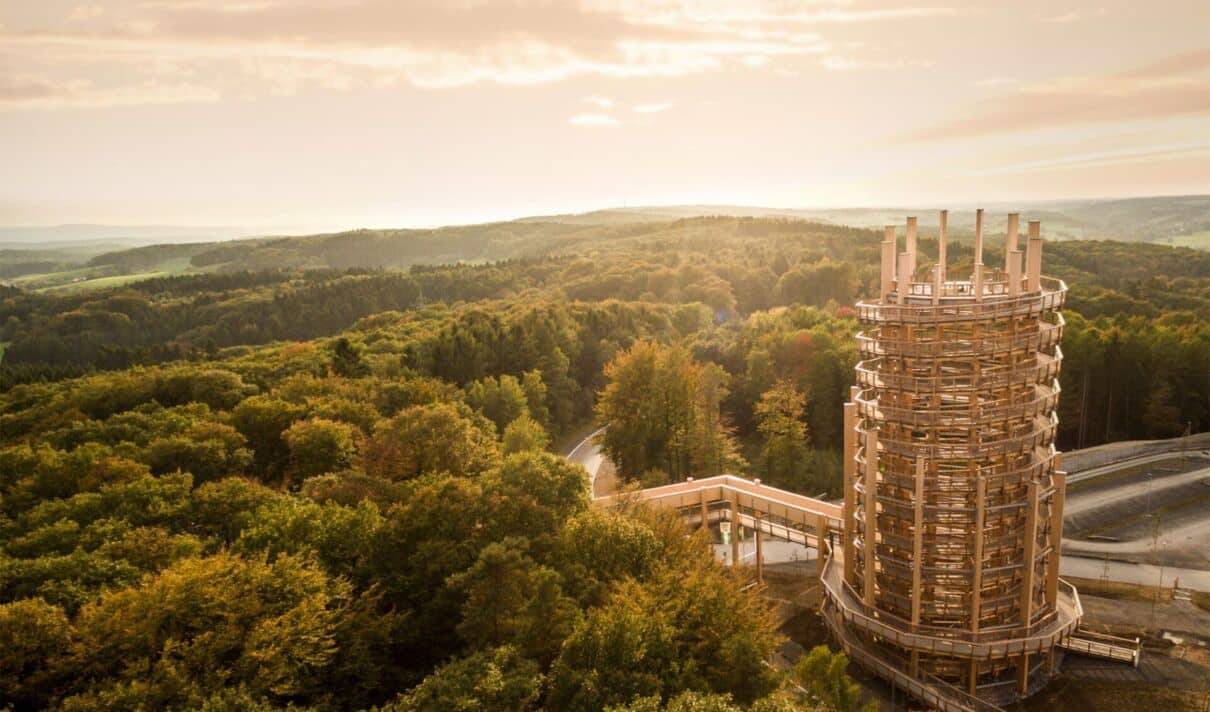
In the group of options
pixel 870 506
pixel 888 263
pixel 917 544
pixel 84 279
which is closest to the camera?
pixel 917 544

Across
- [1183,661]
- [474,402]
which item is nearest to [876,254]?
[474,402]

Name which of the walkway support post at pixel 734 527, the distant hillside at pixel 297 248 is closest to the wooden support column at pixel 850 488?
the walkway support post at pixel 734 527

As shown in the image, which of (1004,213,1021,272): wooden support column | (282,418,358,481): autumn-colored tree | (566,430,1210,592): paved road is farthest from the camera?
(566,430,1210,592): paved road

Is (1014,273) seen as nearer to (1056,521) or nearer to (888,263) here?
(888,263)

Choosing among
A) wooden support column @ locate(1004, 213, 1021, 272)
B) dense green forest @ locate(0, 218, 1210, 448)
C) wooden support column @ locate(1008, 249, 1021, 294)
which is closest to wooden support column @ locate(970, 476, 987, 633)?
wooden support column @ locate(1008, 249, 1021, 294)

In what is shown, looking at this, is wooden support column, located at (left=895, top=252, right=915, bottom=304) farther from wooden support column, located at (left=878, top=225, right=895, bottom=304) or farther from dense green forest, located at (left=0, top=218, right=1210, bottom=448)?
dense green forest, located at (left=0, top=218, right=1210, bottom=448)

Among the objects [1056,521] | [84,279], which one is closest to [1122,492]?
[1056,521]

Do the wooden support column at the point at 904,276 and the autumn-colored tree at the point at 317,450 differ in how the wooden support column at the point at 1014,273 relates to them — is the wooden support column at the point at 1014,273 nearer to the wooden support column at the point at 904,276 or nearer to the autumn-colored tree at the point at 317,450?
the wooden support column at the point at 904,276
